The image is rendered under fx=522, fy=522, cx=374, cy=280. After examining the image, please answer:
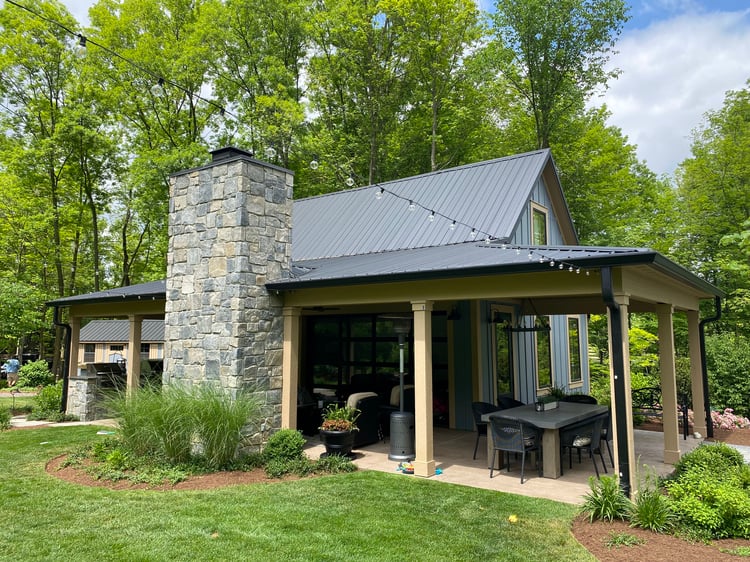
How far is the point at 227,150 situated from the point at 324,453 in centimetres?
509

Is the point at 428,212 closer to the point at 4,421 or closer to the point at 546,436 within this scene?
the point at 546,436

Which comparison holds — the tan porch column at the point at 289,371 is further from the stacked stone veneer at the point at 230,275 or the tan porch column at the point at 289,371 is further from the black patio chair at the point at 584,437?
the black patio chair at the point at 584,437

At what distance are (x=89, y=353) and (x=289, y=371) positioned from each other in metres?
25.3

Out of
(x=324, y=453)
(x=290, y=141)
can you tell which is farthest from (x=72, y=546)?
(x=290, y=141)

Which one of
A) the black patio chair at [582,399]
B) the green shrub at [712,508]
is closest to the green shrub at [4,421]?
the black patio chair at [582,399]

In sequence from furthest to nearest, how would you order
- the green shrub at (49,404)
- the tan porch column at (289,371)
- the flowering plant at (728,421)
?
the green shrub at (49,404), the flowering plant at (728,421), the tan porch column at (289,371)

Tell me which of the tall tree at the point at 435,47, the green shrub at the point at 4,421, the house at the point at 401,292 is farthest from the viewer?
the tall tree at the point at 435,47

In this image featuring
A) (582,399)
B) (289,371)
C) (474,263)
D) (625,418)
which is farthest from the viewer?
(582,399)

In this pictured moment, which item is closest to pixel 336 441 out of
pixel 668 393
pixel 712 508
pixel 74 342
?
pixel 712 508

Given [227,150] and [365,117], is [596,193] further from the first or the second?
[227,150]

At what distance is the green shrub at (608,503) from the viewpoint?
200 inches

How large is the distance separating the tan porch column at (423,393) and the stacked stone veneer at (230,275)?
2556 mm

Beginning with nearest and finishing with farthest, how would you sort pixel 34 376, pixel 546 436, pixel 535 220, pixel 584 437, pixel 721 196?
pixel 546 436 → pixel 584 437 → pixel 535 220 → pixel 34 376 → pixel 721 196

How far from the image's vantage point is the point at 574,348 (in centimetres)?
1444
